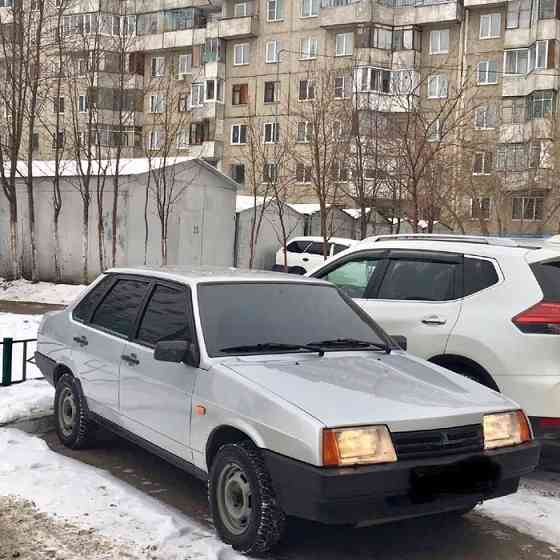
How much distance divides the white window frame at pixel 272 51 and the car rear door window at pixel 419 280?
40.7 m

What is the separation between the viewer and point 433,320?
595 centimetres

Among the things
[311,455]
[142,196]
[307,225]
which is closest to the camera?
[311,455]

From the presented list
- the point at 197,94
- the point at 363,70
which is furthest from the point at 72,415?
the point at 197,94

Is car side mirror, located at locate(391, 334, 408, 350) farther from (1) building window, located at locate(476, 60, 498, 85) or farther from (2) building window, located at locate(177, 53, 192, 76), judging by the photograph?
(2) building window, located at locate(177, 53, 192, 76)

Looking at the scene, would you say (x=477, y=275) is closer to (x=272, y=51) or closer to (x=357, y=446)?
(x=357, y=446)

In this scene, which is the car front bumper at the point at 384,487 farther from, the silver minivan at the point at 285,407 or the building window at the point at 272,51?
the building window at the point at 272,51

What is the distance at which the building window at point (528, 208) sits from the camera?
112 feet

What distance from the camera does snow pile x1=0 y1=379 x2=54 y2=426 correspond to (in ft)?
21.6

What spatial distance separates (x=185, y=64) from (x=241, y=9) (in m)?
5.54

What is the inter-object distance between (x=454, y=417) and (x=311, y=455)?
2.65 feet

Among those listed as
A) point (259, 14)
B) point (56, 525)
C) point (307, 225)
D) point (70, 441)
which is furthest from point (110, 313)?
point (259, 14)

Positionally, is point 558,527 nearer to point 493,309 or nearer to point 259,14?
point 493,309

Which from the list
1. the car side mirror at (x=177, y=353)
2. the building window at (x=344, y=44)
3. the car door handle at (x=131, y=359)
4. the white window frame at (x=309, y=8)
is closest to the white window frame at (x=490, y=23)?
the building window at (x=344, y=44)

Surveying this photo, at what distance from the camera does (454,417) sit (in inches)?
149
